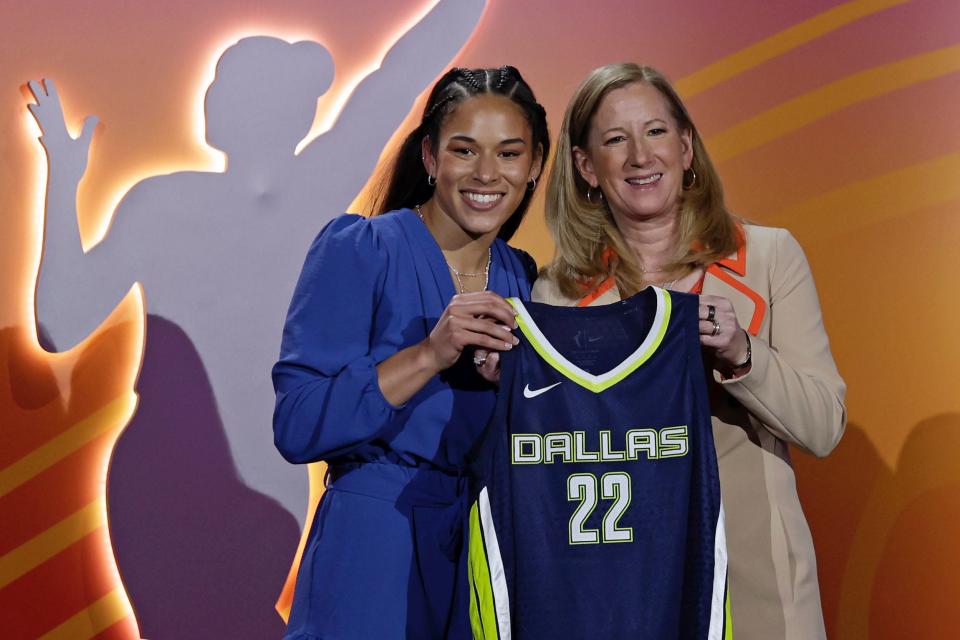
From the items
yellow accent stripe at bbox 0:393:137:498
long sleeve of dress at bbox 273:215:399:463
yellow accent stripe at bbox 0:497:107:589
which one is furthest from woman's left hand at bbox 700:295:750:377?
yellow accent stripe at bbox 0:497:107:589

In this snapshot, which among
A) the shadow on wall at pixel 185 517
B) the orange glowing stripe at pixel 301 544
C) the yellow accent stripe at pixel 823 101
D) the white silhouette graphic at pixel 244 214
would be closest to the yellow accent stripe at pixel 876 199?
the yellow accent stripe at pixel 823 101

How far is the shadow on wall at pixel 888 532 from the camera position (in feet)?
10.2

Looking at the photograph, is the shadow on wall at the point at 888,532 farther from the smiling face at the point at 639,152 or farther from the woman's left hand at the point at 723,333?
the woman's left hand at the point at 723,333

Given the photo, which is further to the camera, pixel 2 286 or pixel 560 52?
pixel 560 52

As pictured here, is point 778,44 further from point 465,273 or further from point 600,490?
point 600,490

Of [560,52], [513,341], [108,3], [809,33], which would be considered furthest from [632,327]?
[108,3]

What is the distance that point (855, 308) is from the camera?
3.19 metres

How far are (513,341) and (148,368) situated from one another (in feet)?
6.05

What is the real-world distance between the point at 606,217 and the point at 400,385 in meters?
0.67

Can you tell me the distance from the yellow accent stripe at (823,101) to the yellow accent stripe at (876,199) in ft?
0.84

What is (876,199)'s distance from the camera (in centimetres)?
320

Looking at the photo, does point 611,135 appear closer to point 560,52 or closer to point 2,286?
point 560,52

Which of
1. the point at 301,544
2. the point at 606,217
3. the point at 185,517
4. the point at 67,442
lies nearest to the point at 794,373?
the point at 606,217

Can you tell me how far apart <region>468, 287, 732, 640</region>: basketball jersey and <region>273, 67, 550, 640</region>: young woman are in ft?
0.39
